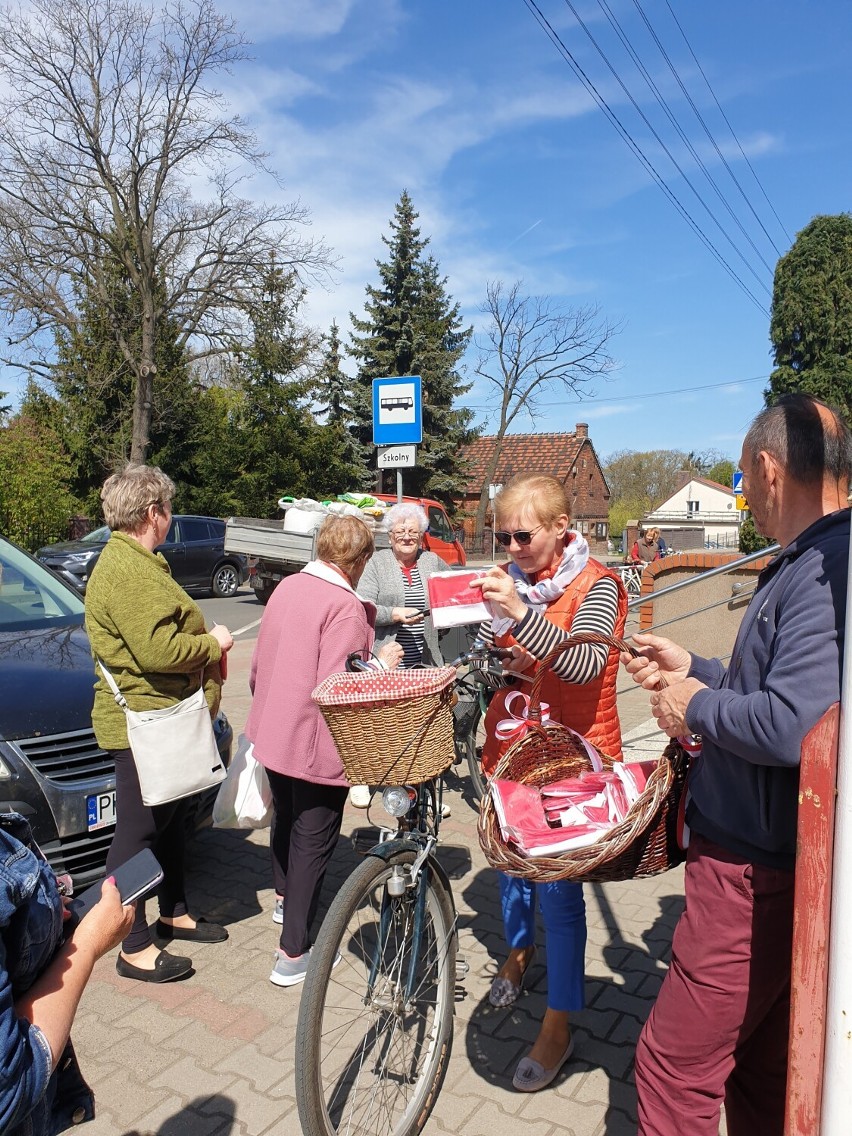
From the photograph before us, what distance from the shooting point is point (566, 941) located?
284 centimetres

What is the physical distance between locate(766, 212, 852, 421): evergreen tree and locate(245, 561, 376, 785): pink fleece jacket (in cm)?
2099

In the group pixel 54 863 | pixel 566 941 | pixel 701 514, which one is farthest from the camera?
pixel 701 514

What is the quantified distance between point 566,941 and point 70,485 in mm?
27791

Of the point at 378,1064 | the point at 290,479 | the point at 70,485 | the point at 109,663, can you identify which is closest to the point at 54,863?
the point at 109,663

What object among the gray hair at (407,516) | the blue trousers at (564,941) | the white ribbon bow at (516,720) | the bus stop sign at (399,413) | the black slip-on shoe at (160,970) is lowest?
the black slip-on shoe at (160,970)

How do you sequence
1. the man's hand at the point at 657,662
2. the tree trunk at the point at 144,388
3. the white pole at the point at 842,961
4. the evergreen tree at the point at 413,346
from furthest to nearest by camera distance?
the evergreen tree at the point at 413,346 < the tree trunk at the point at 144,388 < the man's hand at the point at 657,662 < the white pole at the point at 842,961

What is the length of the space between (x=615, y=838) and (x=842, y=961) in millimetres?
649

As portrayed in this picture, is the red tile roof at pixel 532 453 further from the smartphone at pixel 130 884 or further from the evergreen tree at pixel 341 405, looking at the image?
the smartphone at pixel 130 884

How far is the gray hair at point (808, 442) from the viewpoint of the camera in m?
1.86

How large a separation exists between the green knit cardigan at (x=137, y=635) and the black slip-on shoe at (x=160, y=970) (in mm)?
904

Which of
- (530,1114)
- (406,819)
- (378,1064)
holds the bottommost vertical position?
(530,1114)

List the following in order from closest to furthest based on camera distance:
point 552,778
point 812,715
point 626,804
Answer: point 812,715 < point 626,804 < point 552,778

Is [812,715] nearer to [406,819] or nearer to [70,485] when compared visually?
[406,819]

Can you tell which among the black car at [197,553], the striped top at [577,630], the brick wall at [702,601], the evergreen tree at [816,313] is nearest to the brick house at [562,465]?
the evergreen tree at [816,313]
